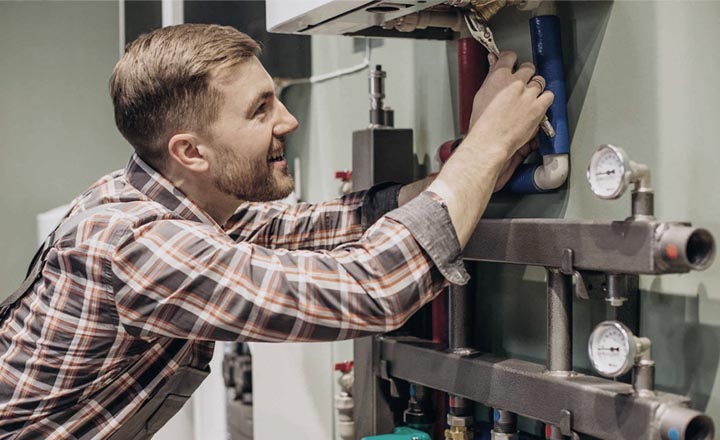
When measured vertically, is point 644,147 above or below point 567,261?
above

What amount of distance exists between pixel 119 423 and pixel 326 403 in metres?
0.76

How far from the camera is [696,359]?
1.01 meters

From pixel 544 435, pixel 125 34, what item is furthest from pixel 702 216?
pixel 125 34

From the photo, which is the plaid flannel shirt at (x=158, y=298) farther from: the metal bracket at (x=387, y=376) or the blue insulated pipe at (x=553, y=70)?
the metal bracket at (x=387, y=376)

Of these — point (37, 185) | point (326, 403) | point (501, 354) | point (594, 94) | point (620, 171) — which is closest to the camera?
point (620, 171)

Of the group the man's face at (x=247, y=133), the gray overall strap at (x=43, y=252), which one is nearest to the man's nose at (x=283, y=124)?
the man's face at (x=247, y=133)

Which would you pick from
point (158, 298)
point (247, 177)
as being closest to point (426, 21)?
point (247, 177)

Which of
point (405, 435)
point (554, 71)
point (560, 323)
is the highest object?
point (554, 71)

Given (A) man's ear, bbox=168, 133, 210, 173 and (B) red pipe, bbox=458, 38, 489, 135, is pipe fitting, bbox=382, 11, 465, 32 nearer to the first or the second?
(B) red pipe, bbox=458, 38, 489, 135

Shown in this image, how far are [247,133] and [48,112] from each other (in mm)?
1742

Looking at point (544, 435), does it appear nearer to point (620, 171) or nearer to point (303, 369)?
point (620, 171)

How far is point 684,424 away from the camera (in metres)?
0.90

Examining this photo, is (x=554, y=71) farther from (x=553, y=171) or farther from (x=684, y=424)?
(x=684, y=424)

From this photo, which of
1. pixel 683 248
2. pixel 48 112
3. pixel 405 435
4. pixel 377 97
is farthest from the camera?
pixel 48 112
